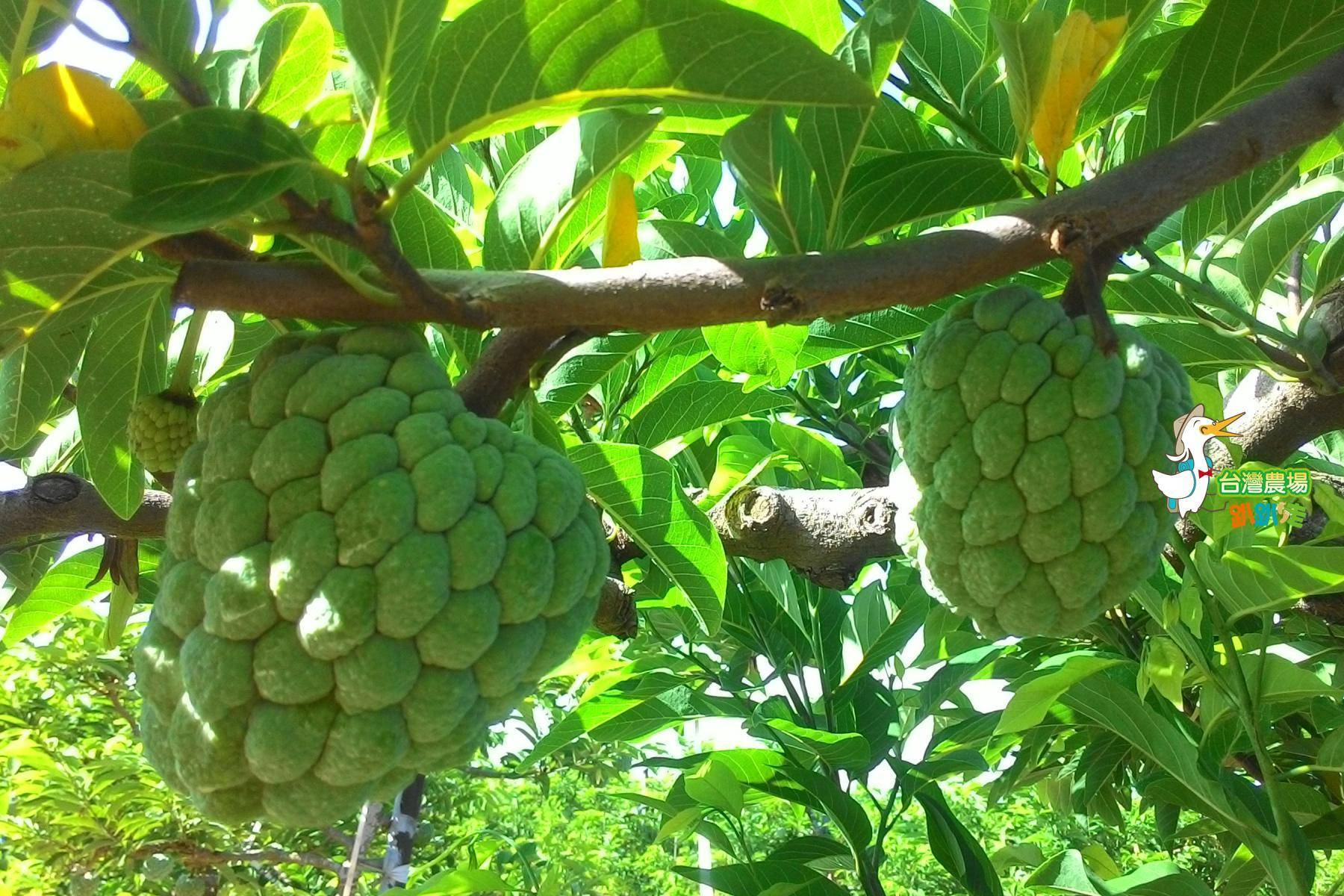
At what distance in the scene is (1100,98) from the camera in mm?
1411

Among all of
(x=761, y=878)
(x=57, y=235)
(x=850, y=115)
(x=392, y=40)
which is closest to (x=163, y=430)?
(x=57, y=235)

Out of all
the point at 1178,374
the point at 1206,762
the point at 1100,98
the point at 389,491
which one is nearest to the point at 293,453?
the point at 389,491

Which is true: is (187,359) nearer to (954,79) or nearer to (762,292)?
(762,292)

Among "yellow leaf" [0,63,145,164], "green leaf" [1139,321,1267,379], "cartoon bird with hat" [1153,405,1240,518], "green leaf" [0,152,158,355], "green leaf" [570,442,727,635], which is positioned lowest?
"cartoon bird with hat" [1153,405,1240,518]

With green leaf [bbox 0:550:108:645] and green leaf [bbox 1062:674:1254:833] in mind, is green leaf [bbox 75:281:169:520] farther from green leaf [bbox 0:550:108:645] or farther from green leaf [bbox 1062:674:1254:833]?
green leaf [bbox 1062:674:1254:833]

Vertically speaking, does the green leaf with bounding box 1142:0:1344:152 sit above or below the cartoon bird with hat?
above

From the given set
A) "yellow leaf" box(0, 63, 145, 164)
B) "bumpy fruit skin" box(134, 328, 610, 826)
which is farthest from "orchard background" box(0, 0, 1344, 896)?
"bumpy fruit skin" box(134, 328, 610, 826)

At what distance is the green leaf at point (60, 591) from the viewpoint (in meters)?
1.92

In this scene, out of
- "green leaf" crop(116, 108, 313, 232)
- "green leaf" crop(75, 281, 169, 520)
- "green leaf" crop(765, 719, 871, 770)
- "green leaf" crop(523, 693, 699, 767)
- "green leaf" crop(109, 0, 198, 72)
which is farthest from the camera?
"green leaf" crop(523, 693, 699, 767)

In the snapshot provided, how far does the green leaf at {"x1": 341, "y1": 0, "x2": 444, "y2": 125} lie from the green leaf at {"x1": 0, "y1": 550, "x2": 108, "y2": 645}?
1.38 m

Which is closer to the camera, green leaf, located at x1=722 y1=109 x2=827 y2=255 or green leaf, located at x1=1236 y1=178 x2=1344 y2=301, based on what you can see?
green leaf, located at x1=722 y1=109 x2=827 y2=255

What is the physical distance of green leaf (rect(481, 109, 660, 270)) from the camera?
42.9 inches

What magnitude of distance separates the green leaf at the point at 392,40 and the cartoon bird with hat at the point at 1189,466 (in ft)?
2.61

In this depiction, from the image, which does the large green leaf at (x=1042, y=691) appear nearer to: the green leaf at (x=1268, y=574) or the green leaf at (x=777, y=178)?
the green leaf at (x=1268, y=574)
